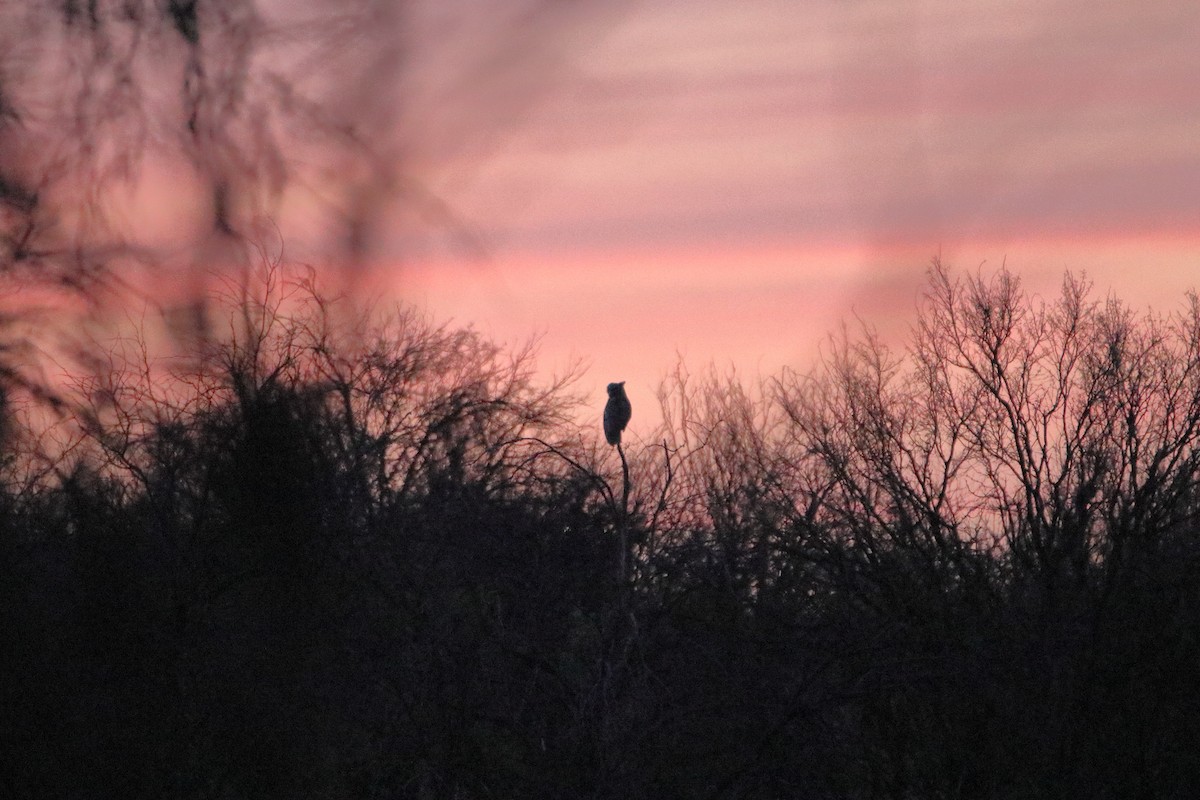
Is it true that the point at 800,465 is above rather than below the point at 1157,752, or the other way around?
above

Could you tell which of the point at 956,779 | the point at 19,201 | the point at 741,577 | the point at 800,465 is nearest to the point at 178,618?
the point at 741,577

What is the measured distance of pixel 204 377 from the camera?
3.76m

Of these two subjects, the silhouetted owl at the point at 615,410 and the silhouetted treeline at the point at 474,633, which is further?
the silhouetted owl at the point at 615,410

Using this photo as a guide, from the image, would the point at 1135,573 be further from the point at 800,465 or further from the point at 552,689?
the point at 552,689

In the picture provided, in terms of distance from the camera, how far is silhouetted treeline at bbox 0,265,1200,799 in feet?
22.1

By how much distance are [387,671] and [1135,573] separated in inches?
540

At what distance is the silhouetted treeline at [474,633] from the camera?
6.74m

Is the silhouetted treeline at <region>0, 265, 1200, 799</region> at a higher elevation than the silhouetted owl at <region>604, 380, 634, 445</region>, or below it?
below

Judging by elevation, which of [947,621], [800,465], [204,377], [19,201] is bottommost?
[204,377]

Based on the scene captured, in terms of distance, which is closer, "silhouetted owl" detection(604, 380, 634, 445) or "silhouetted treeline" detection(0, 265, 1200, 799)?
"silhouetted treeline" detection(0, 265, 1200, 799)

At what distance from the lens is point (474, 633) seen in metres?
11.2

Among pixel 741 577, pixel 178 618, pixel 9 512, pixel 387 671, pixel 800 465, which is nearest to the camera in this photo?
pixel 9 512

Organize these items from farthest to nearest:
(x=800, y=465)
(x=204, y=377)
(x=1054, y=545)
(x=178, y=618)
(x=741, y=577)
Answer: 1. (x=800, y=465)
2. (x=1054, y=545)
3. (x=741, y=577)
4. (x=178, y=618)
5. (x=204, y=377)

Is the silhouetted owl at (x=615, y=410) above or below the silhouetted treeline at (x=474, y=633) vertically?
above
